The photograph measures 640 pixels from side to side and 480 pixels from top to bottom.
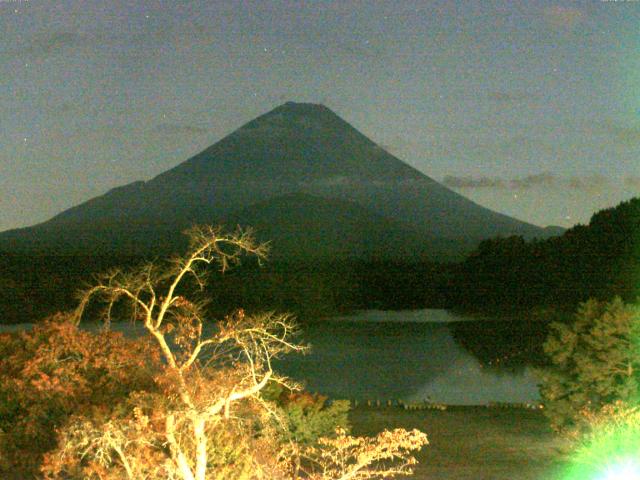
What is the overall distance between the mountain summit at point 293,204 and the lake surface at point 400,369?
47947mm

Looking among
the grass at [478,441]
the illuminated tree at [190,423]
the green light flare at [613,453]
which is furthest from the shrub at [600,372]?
the illuminated tree at [190,423]

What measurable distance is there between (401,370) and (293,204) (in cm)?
7995

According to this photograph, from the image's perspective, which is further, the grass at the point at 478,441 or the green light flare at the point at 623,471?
the grass at the point at 478,441

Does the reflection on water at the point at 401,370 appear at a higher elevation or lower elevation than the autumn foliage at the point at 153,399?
lower

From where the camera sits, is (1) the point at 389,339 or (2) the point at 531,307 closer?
(1) the point at 389,339

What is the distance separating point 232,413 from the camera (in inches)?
312

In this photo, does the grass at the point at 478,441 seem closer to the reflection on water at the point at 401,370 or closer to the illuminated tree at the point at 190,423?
the reflection on water at the point at 401,370

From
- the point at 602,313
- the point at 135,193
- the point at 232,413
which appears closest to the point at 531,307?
the point at 602,313

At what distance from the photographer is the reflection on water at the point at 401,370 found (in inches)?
814

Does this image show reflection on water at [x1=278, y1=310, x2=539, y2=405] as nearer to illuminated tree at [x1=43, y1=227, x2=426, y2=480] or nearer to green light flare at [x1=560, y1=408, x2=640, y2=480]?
green light flare at [x1=560, y1=408, x2=640, y2=480]

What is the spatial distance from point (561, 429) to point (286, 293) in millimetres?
38409

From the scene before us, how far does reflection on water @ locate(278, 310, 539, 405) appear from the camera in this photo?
67.8 ft

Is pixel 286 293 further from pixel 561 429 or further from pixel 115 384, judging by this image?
pixel 115 384

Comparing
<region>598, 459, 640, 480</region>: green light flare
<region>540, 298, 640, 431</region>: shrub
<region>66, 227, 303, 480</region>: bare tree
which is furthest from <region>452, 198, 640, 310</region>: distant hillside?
<region>66, 227, 303, 480</region>: bare tree
